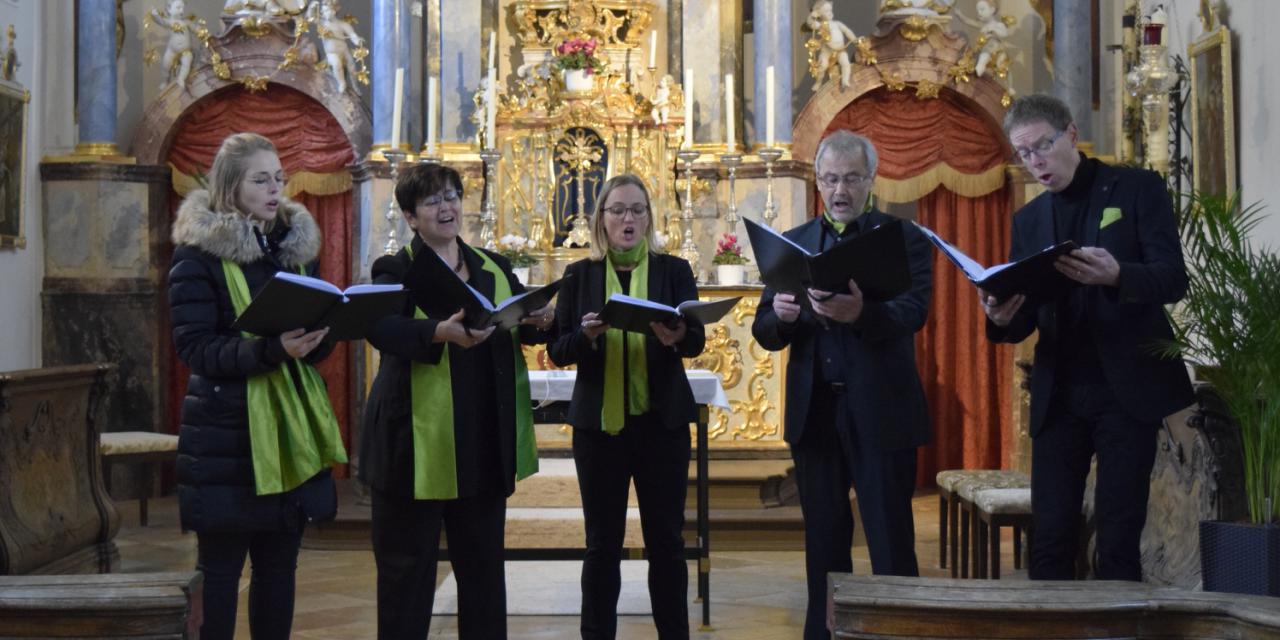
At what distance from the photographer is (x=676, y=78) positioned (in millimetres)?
8062

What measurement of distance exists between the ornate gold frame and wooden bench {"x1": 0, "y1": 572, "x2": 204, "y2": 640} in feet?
18.2

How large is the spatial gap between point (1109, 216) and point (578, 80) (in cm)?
477

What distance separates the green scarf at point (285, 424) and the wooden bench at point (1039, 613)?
1.32 m

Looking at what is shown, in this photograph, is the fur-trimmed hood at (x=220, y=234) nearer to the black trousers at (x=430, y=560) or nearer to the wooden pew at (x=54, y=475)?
the black trousers at (x=430, y=560)

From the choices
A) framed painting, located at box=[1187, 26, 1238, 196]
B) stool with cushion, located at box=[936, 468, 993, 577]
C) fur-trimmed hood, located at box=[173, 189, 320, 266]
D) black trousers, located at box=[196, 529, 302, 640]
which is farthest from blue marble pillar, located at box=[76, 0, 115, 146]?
framed painting, located at box=[1187, 26, 1238, 196]

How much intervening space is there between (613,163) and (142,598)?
544 centimetres

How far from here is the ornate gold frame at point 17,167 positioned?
7543 millimetres

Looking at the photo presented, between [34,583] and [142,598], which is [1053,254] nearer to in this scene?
[142,598]

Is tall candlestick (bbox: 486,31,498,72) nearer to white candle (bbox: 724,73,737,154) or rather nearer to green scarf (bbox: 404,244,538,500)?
white candle (bbox: 724,73,737,154)

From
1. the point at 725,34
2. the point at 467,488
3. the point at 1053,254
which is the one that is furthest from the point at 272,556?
the point at 725,34

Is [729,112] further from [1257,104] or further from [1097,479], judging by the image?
[1097,479]

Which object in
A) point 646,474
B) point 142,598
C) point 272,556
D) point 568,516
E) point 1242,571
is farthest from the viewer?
point 568,516

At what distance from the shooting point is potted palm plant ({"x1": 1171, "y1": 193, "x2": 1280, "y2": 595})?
286 centimetres

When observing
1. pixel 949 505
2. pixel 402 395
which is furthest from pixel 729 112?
pixel 402 395
